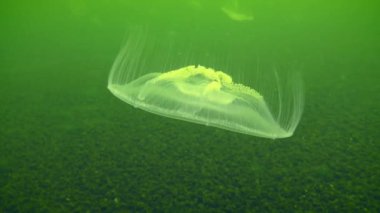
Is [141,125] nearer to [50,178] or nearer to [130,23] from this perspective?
[50,178]

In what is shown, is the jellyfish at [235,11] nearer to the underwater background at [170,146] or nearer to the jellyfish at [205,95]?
the underwater background at [170,146]

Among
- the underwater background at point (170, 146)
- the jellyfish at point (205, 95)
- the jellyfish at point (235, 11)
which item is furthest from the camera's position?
the jellyfish at point (235, 11)

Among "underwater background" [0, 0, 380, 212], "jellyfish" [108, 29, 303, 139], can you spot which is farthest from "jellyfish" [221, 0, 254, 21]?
"jellyfish" [108, 29, 303, 139]

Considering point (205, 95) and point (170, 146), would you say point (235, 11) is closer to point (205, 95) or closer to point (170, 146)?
point (205, 95)

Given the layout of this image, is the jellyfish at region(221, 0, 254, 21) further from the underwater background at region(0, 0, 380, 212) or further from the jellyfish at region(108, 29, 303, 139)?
the jellyfish at region(108, 29, 303, 139)

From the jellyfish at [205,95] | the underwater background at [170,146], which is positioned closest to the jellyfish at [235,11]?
the underwater background at [170,146]

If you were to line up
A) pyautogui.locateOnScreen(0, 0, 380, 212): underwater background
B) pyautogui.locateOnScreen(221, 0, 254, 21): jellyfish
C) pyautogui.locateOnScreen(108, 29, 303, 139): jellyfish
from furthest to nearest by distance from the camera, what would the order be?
pyautogui.locateOnScreen(221, 0, 254, 21): jellyfish, pyautogui.locateOnScreen(108, 29, 303, 139): jellyfish, pyautogui.locateOnScreen(0, 0, 380, 212): underwater background

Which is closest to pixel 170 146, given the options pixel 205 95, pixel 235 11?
pixel 205 95
